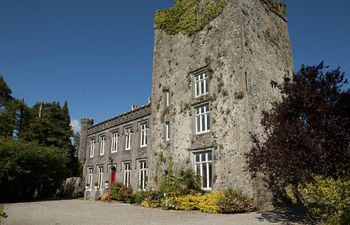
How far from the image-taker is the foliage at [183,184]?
59.6ft

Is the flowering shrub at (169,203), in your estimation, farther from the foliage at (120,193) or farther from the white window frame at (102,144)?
the white window frame at (102,144)

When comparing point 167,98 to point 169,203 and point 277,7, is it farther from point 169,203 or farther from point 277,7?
point 277,7

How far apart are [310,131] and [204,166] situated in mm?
9244

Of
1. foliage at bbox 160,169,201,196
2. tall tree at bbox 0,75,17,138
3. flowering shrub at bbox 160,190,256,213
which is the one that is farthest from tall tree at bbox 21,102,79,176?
flowering shrub at bbox 160,190,256,213

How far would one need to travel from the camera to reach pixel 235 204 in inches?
604

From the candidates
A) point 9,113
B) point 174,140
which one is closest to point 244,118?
point 174,140

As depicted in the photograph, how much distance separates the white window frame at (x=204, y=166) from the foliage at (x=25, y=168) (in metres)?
14.5

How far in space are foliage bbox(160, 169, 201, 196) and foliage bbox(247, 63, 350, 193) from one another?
270 inches

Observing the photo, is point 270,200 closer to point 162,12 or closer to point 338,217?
point 338,217

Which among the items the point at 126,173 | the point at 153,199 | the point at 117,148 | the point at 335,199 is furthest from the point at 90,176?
the point at 335,199

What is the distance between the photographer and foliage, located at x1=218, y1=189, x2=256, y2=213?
599 inches

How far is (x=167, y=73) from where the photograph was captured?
77.5 ft

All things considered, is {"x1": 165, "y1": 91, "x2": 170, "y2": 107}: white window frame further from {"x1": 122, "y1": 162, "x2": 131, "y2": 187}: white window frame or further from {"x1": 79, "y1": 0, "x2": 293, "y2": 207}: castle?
{"x1": 122, "y1": 162, "x2": 131, "y2": 187}: white window frame

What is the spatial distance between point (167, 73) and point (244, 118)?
8466 millimetres
